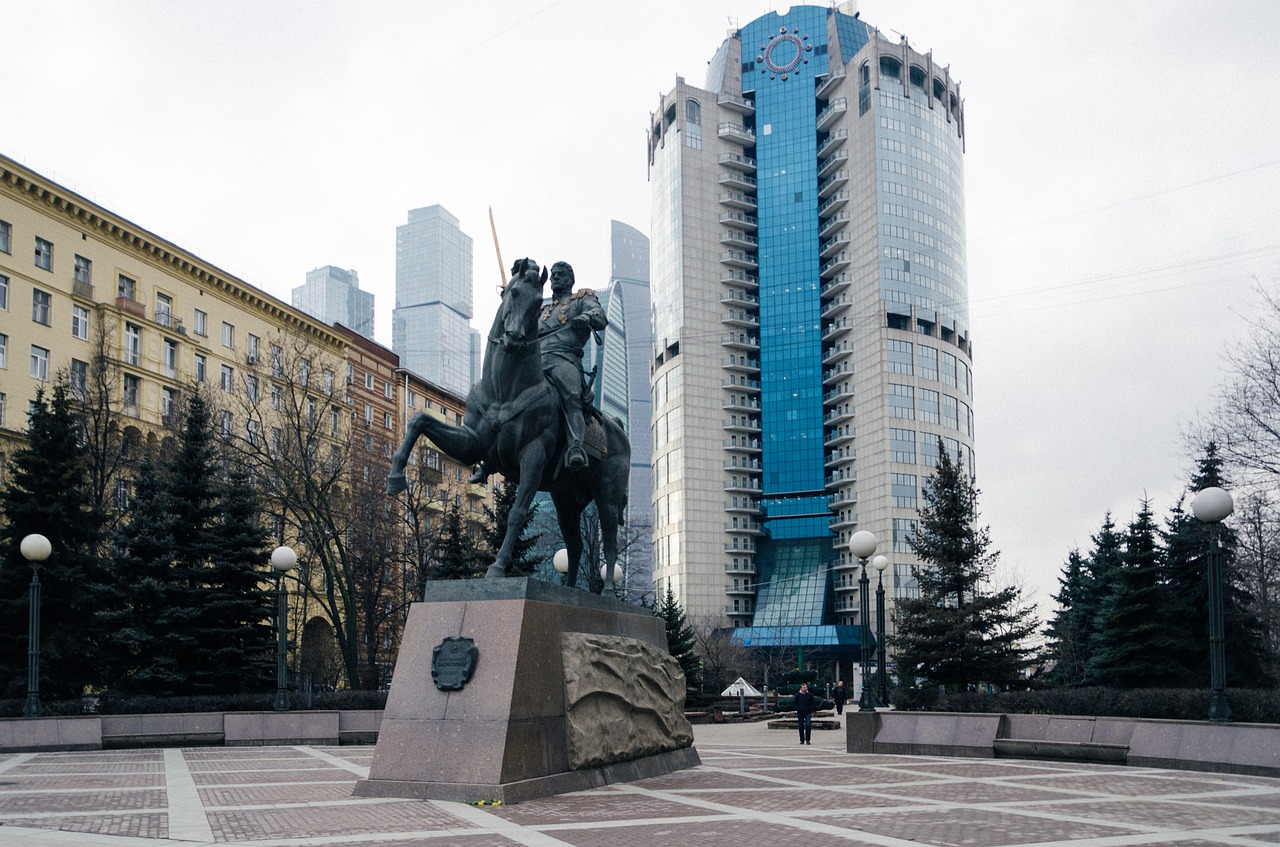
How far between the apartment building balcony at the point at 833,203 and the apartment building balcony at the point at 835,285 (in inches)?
272

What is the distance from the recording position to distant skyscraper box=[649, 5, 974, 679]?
107625mm

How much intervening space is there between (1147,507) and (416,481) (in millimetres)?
26338

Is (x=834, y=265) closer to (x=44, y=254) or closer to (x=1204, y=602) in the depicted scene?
(x=44, y=254)

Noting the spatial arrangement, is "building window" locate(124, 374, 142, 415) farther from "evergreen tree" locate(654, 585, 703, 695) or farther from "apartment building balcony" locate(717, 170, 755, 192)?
"apartment building balcony" locate(717, 170, 755, 192)

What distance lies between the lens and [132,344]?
5153cm

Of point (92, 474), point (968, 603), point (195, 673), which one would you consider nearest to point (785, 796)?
point (195, 673)

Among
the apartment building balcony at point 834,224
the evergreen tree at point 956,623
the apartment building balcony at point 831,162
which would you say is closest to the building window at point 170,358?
the evergreen tree at point 956,623

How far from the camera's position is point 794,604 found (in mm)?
110438

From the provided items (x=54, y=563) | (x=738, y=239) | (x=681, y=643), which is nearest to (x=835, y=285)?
(x=738, y=239)

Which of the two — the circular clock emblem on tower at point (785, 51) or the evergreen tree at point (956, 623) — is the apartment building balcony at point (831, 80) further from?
the evergreen tree at point (956, 623)

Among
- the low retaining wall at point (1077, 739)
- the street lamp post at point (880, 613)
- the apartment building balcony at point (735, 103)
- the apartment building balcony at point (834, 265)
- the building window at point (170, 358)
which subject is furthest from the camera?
the apartment building balcony at point (735, 103)

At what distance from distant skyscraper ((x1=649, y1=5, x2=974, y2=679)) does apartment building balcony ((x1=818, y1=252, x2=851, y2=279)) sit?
21cm

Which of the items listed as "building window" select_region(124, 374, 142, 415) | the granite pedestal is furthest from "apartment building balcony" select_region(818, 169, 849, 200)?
the granite pedestal

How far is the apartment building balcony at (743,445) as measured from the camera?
4658 inches
